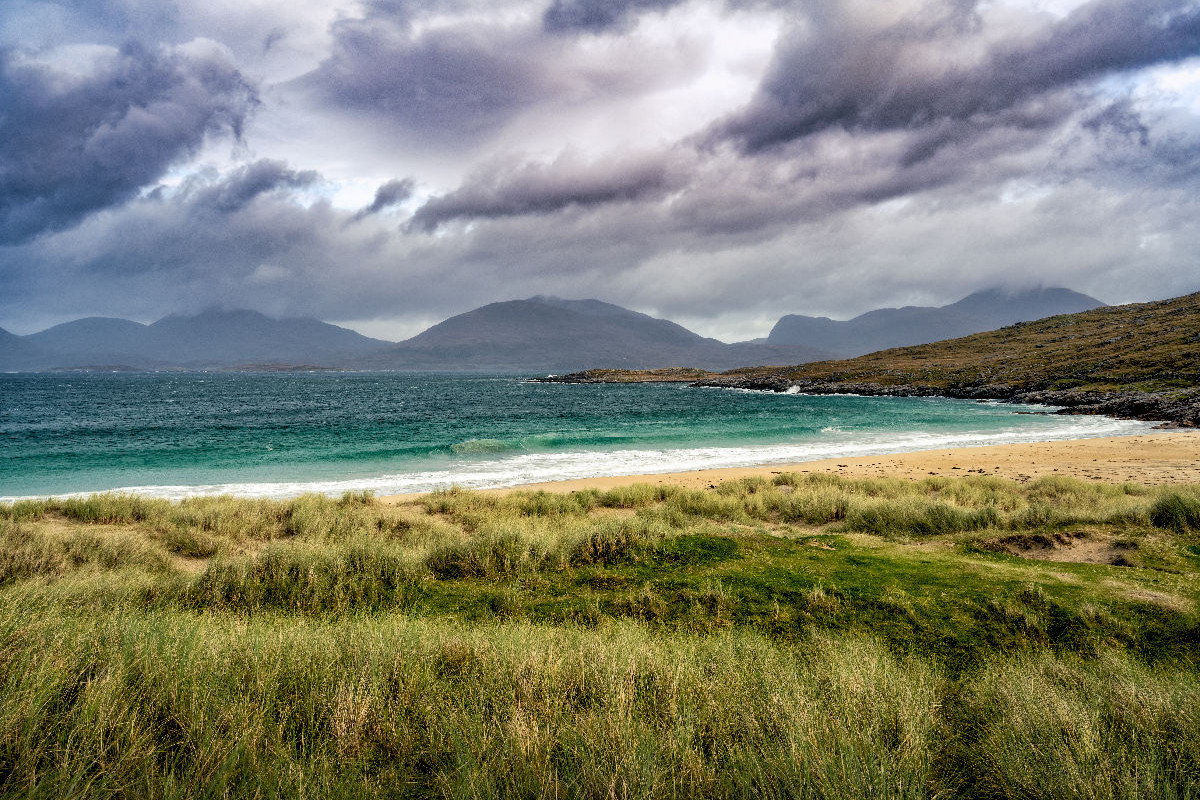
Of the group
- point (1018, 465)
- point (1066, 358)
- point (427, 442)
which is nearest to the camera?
point (1018, 465)

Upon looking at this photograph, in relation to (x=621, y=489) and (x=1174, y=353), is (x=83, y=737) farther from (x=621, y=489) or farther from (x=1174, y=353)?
(x=1174, y=353)

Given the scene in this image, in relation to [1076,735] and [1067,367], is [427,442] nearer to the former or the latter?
[1076,735]

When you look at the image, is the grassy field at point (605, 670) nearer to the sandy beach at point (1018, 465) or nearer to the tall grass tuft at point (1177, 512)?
the tall grass tuft at point (1177, 512)

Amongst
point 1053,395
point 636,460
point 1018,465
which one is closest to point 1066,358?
point 1053,395

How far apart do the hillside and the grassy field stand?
4709 cm

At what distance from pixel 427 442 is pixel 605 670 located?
108 ft

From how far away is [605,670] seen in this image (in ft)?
14.4

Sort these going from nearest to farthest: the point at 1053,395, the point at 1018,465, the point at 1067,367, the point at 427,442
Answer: the point at 1018,465 < the point at 427,442 < the point at 1053,395 < the point at 1067,367

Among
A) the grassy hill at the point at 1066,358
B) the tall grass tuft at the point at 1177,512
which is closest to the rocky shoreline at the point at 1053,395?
the grassy hill at the point at 1066,358

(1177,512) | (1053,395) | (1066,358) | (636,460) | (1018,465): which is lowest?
(636,460)

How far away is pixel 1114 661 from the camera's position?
16.0 ft

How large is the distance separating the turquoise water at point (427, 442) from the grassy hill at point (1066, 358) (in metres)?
17.6

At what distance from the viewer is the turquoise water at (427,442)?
23.7 metres

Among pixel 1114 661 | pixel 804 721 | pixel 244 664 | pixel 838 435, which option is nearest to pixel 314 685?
pixel 244 664
